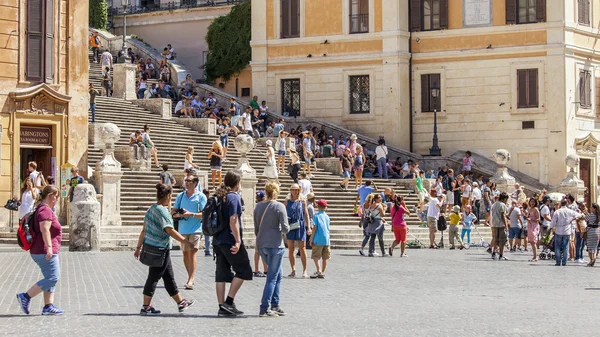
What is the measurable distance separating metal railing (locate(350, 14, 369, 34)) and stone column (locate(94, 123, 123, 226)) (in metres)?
17.5

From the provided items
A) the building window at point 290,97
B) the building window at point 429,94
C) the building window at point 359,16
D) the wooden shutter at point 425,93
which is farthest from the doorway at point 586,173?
the building window at point 290,97

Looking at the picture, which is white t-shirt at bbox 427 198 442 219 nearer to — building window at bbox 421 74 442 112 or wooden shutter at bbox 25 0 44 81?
wooden shutter at bbox 25 0 44 81

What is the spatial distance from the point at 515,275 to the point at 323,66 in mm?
25339

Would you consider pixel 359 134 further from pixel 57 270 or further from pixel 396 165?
pixel 57 270

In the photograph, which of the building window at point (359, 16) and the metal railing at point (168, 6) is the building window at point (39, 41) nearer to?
the building window at point (359, 16)

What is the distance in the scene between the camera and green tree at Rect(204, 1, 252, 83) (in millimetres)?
50344

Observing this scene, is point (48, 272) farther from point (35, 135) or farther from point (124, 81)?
point (124, 81)

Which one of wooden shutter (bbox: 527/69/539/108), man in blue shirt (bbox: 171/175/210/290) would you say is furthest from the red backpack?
wooden shutter (bbox: 527/69/539/108)

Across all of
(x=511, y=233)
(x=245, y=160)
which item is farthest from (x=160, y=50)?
(x=511, y=233)

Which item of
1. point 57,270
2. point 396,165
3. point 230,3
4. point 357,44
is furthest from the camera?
point 230,3

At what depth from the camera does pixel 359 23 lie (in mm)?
46906

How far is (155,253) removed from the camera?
15.0 meters

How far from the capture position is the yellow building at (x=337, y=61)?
46.0 meters

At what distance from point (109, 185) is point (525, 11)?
20040 mm
